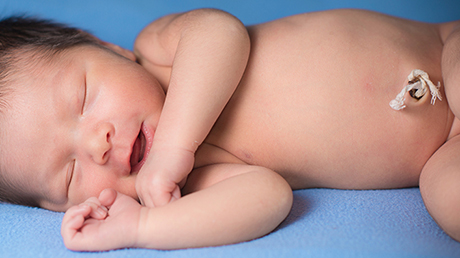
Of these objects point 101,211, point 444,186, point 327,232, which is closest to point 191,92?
point 101,211

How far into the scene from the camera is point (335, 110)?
979 millimetres

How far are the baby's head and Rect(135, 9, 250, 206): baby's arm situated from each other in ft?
0.31

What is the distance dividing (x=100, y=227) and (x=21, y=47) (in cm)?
58

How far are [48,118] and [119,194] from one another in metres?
0.26

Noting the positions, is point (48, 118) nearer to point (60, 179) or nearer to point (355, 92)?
point (60, 179)

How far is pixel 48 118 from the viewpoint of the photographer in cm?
89

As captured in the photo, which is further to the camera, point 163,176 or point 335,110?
point 335,110

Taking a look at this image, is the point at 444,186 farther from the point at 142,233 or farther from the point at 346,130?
the point at 142,233

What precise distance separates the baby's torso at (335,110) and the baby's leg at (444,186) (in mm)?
56

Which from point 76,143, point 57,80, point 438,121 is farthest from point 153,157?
point 438,121

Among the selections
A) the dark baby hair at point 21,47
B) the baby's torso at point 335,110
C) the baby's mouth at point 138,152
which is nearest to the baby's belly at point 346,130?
the baby's torso at point 335,110

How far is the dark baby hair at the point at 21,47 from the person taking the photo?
945 millimetres

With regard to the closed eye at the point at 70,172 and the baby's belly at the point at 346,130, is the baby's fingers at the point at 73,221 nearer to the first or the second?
the closed eye at the point at 70,172

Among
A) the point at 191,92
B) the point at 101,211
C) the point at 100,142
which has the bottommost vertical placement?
the point at 101,211
